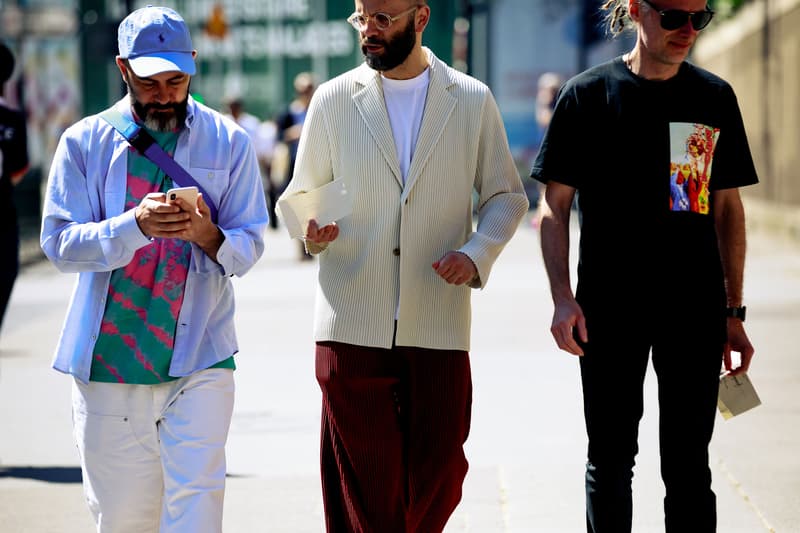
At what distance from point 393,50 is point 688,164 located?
3.10 feet

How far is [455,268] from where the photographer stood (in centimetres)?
463

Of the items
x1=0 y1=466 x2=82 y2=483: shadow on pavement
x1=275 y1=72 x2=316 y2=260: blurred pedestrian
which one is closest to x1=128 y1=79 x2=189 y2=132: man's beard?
x1=0 y1=466 x2=82 y2=483: shadow on pavement

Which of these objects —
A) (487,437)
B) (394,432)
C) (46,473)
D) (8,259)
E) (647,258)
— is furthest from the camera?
(8,259)

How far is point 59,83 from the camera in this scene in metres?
24.9

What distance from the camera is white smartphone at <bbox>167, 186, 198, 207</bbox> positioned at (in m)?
4.22

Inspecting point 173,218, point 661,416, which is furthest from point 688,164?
point 173,218

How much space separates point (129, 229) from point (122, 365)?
0.43 m

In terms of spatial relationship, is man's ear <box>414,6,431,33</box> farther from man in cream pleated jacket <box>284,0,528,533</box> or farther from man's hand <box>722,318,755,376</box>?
man's hand <box>722,318,755,376</box>

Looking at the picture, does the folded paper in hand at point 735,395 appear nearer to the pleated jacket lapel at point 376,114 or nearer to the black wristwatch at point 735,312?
the black wristwatch at point 735,312

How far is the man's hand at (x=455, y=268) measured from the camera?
463cm

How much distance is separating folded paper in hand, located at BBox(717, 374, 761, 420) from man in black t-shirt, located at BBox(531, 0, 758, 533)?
22 cm

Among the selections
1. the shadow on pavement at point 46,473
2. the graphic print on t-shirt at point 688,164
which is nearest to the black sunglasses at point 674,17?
the graphic print on t-shirt at point 688,164

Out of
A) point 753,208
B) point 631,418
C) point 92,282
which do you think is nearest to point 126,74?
point 92,282

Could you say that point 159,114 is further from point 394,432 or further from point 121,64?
point 394,432
